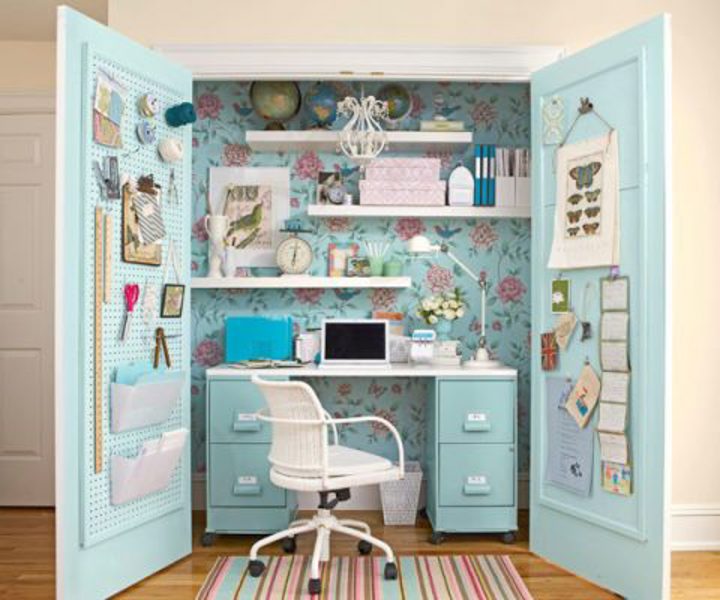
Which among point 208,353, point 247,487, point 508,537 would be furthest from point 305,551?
point 208,353

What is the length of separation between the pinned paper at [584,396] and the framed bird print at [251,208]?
70.9 inches

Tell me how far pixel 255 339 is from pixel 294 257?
48 cm

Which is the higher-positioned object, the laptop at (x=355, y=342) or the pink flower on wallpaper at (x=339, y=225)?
the pink flower on wallpaper at (x=339, y=225)

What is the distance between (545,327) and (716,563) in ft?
4.16

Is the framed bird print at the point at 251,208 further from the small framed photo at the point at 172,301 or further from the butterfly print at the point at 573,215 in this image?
the butterfly print at the point at 573,215

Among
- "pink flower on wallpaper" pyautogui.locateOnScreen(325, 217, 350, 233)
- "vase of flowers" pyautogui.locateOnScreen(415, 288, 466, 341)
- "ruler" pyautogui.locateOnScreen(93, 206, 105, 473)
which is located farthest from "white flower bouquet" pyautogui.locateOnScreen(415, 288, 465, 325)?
"ruler" pyautogui.locateOnScreen(93, 206, 105, 473)

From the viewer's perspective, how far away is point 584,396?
3.16 m

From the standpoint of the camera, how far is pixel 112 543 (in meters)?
3.01

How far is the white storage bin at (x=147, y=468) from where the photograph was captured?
9.80ft

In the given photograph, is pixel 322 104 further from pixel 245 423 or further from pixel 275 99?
pixel 245 423

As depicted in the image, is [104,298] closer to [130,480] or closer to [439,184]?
[130,480]

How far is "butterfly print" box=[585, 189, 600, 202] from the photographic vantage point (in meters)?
3.11

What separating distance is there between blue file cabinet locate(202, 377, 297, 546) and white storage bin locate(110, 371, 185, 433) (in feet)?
1.15

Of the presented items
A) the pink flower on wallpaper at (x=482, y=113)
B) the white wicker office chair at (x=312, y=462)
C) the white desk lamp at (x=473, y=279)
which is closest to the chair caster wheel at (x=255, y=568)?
the white wicker office chair at (x=312, y=462)
